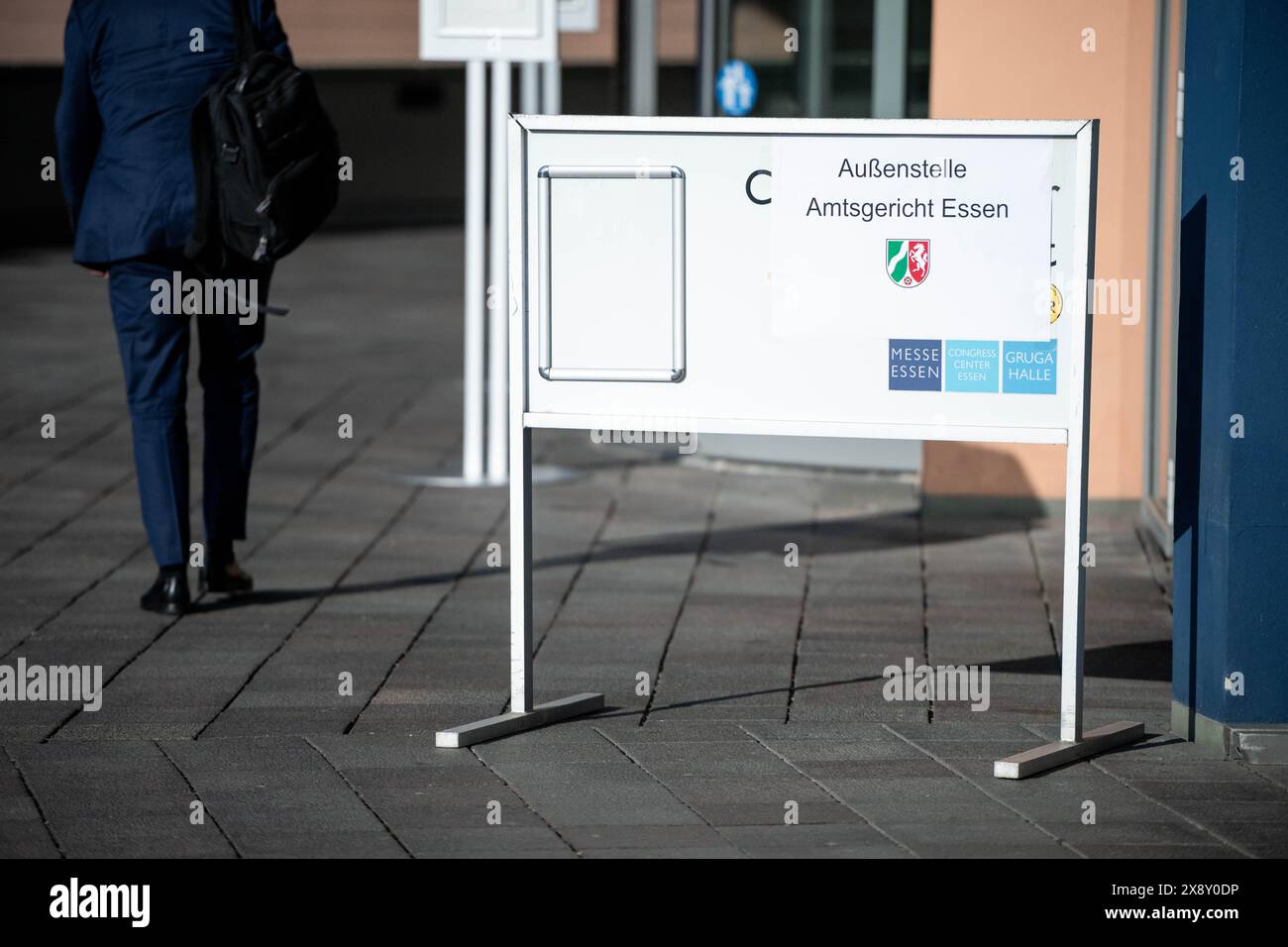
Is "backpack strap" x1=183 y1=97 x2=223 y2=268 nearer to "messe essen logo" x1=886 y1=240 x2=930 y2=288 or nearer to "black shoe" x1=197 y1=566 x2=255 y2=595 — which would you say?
"black shoe" x1=197 y1=566 x2=255 y2=595

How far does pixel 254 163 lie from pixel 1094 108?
3514 millimetres

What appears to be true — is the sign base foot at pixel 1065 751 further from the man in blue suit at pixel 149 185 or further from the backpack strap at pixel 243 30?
the backpack strap at pixel 243 30

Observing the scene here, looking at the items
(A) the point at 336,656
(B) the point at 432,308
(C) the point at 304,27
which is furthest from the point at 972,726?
(C) the point at 304,27

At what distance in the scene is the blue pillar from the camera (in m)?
4.75

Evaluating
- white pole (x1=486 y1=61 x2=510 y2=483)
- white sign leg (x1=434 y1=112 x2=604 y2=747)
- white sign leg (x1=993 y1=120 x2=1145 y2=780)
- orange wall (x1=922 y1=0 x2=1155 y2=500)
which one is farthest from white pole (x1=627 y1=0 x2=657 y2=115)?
white sign leg (x1=993 y1=120 x2=1145 y2=780)

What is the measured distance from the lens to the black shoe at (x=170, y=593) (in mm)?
6609

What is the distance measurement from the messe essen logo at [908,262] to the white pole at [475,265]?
421 cm

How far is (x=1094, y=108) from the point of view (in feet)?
27.2

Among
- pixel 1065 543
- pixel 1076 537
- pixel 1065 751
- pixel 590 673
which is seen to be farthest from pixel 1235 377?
pixel 590 673

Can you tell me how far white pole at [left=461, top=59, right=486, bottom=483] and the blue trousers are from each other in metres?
2.30

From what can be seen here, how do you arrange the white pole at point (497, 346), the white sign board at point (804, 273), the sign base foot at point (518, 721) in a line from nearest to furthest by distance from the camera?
the white sign board at point (804, 273), the sign base foot at point (518, 721), the white pole at point (497, 346)

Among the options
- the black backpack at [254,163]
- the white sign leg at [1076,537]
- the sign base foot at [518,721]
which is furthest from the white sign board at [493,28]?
the white sign leg at [1076,537]
